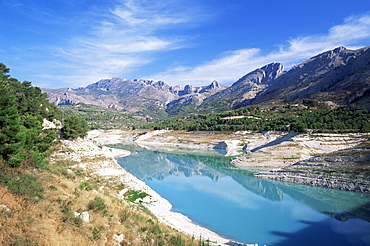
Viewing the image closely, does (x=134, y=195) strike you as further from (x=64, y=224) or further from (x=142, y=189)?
(x=64, y=224)

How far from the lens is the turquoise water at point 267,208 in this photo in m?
18.1

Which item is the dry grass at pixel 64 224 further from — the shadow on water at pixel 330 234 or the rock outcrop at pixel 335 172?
the rock outcrop at pixel 335 172

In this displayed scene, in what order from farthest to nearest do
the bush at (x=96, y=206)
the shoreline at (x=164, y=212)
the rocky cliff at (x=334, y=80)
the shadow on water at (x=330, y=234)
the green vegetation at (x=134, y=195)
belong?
the rocky cliff at (x=334, y=80)
the green vegetation at (x=134, y=195)
the shadow on water at (x=330, y=234)
the shoreline at (x=164, y=212)
the bush at (x=96, y=206)

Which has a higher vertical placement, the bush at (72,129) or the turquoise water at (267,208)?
the bush at (72,129)

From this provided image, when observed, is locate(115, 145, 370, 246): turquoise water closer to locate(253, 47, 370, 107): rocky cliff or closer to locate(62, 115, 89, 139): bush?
locate(62, 115, 89, 139): bush

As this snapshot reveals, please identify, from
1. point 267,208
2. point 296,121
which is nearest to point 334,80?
point 296,121

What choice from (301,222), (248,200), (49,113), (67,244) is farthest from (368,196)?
(49,113)

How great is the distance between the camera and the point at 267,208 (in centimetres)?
2467

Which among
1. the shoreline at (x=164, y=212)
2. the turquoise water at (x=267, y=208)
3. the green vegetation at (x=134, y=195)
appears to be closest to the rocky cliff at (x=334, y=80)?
the turquoise water at (x=267, y=208)

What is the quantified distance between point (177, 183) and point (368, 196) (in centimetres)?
2502

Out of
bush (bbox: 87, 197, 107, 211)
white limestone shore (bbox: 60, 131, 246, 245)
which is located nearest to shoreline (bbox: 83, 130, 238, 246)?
white limestone shore (bbox: 60, 131, 246, 245)

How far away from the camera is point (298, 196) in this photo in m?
28.0

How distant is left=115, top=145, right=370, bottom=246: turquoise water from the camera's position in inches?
711

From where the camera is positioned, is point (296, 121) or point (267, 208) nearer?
point (267, 208)
